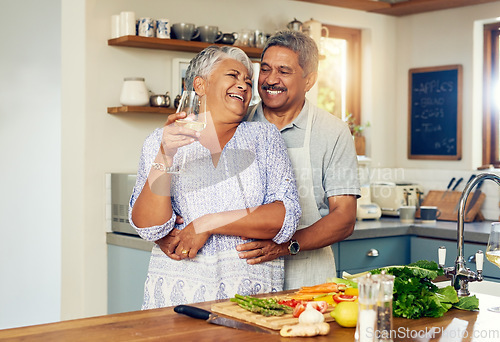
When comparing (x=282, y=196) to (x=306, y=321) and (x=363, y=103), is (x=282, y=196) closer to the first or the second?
(x=306, y=321)

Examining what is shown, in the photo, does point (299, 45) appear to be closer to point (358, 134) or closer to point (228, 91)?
point (228, 91)

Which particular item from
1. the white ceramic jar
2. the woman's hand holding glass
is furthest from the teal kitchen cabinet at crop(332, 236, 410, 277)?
the woman's hand holding glass

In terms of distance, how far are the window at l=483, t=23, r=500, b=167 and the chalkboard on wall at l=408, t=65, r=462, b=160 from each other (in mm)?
178

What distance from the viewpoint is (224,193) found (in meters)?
2.33

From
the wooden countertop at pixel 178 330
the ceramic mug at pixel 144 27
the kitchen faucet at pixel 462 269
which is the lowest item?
the wooden countertop at pixel 178 330

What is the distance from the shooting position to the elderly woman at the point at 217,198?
226 cm

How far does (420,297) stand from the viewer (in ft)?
6.44

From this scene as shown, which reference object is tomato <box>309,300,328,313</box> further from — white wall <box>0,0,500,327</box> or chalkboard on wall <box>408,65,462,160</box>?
chalkboard on wall <box>408,65,462,160</box>

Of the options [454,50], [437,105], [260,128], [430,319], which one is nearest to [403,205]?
[437,105]

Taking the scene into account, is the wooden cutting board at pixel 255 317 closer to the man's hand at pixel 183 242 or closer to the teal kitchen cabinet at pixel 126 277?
the man's hand at pixel 183 242

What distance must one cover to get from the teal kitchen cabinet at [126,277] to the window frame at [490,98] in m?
2.54

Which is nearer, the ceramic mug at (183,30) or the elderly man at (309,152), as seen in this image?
the elderly man at (309,152)

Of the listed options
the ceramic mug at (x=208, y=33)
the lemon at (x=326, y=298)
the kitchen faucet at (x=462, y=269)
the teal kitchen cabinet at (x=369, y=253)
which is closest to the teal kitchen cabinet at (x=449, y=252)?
the teal kitchen cabinet at (x=369, y=253)

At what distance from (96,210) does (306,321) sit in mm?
2495
